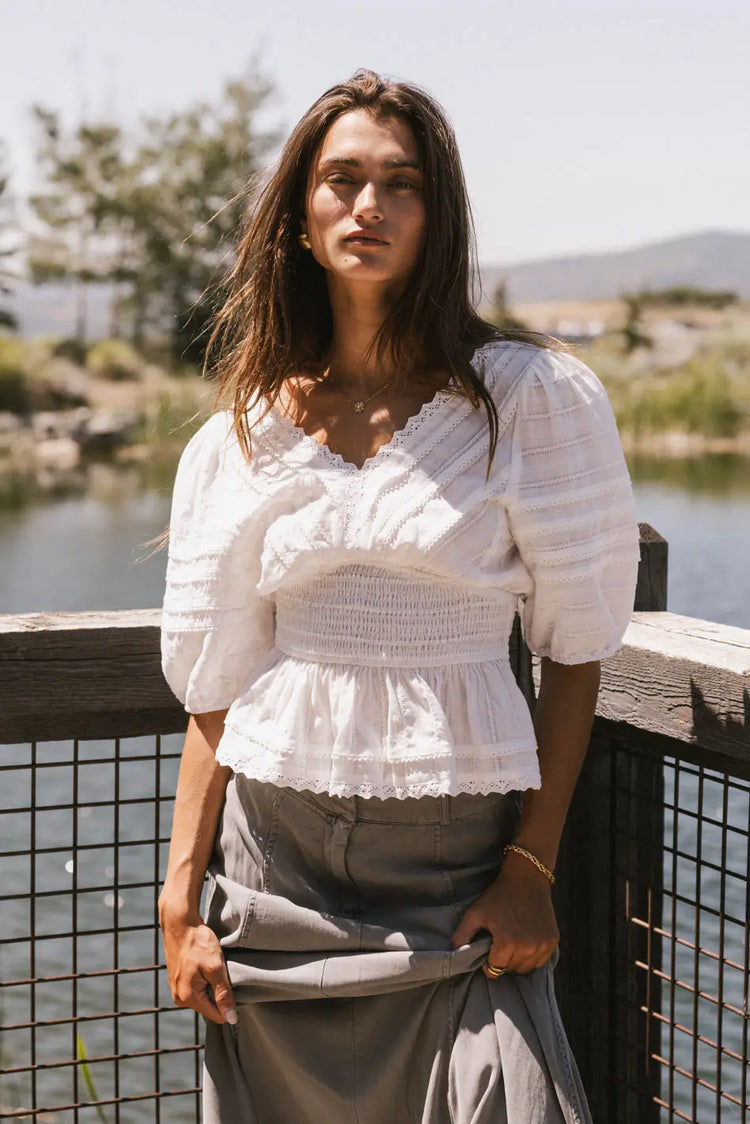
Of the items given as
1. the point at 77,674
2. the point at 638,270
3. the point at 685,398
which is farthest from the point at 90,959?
the point at 638,270

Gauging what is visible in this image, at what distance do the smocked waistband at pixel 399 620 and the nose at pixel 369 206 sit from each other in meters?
0.38

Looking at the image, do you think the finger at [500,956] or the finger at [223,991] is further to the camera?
the finger at [223,991]

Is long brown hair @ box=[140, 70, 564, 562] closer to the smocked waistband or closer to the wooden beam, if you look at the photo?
the smocked waistband

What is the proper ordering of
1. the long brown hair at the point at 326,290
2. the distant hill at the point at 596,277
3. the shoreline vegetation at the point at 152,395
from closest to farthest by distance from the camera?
the long brown hair at the point at 326,290 < the shoreline vegetation at the point at 152,395 < the distant hill at the point at 596,277

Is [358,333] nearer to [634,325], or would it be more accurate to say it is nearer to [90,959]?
[90,959]

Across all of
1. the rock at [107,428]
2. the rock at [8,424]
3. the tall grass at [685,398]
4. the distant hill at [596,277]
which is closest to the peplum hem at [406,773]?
the tall grass at [685,398]

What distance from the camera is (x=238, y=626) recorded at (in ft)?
5.22

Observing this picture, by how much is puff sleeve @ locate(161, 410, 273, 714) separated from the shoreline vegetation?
22828 mm

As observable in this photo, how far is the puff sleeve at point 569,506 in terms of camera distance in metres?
1.46

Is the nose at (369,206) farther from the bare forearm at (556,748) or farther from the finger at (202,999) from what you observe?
the finger at (202,999)

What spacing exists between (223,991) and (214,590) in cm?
45

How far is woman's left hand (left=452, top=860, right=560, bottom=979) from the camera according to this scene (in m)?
1.43

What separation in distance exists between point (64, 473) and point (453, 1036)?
28.0 meters

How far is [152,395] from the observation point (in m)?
26.7
